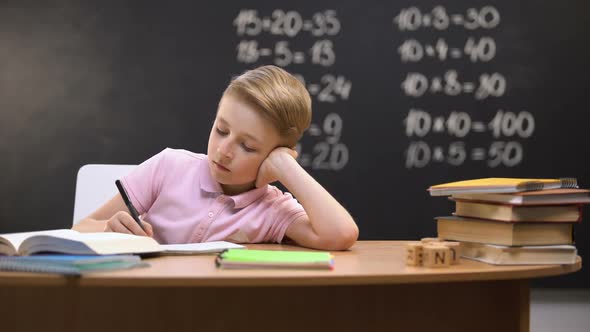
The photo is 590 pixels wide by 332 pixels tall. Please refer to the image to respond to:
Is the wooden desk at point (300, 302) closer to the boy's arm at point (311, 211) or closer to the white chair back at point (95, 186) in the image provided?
the boy's arm at point (311, 211)

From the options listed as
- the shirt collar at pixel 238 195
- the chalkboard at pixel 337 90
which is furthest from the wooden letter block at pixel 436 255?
the chalkboard at pixel 337 90

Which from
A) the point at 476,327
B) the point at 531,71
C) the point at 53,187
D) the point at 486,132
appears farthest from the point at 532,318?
the point at 53,187

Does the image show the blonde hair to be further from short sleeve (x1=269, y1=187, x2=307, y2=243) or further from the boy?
short sleeve (x1=269, y1=187, x2=307, y2=243)

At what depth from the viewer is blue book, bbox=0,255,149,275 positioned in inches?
40.1

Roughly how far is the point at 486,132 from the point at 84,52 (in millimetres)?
1861

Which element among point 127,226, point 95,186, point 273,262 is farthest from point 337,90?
point 273,262

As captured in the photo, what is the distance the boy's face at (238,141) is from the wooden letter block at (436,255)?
561 mm

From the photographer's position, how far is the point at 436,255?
1.22 meters

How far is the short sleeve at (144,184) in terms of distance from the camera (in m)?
1.82

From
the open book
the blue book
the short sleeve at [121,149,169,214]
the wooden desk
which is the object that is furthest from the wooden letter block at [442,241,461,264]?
the short sleeve at [121,149,169,214]

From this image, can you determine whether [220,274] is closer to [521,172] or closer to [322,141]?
[322,141]

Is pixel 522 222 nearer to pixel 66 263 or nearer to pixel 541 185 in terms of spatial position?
pixel 541 185

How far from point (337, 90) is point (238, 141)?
1621mm

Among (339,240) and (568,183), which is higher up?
(568,183)
